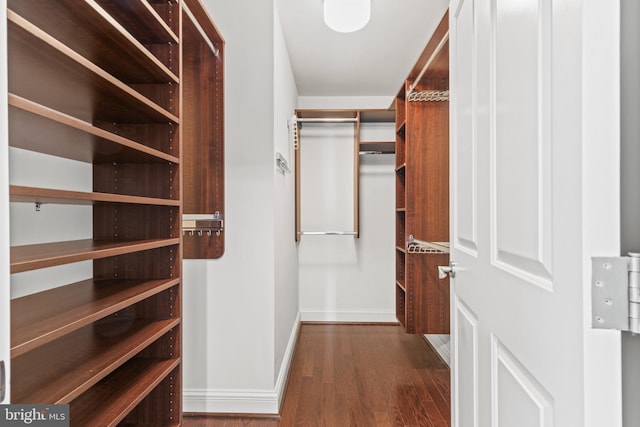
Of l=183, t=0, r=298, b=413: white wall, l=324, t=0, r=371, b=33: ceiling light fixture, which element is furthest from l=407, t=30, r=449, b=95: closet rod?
l=183, t=0, r=298, b=413: white wall

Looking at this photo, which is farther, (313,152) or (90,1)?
(313,152)

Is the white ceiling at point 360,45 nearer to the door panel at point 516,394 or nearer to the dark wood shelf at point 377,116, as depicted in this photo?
the dark wood shelf at point 377,116

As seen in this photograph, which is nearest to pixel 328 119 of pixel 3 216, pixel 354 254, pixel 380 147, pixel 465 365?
pixel 380 147

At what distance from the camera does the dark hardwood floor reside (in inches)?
90.4

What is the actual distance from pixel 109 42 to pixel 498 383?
130cm

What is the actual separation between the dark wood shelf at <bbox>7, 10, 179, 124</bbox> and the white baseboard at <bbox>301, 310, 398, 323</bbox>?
3260 millimetres

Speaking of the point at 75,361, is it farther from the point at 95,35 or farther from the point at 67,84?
the point at 95,35

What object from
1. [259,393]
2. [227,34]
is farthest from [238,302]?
[227,34]

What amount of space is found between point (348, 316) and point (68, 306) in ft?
11.6

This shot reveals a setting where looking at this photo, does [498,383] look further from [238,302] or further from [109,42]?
[238,302]

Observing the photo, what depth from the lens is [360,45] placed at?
3084 millimetres

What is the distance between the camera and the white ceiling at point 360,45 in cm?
257

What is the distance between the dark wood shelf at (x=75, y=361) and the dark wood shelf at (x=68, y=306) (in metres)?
0.13

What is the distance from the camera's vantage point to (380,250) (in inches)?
171
